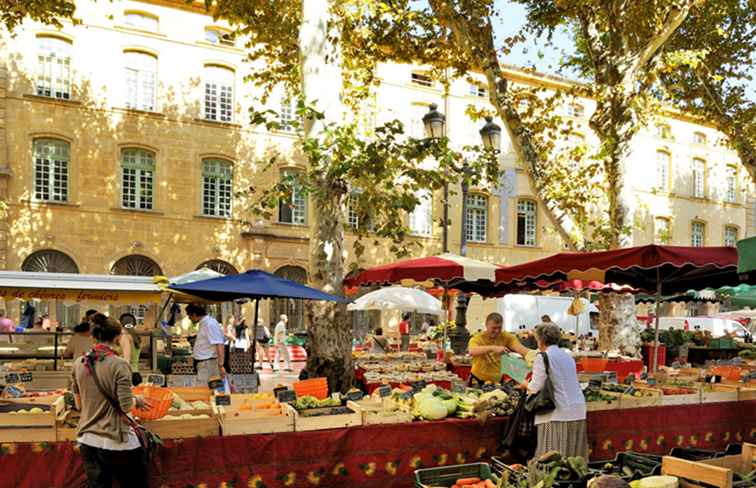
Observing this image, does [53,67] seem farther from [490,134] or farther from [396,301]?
[490,134]

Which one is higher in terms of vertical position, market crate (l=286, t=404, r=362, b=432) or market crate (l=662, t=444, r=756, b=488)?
market crate (l=662, t=444, r=756, b=488)

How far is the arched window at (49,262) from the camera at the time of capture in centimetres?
2028

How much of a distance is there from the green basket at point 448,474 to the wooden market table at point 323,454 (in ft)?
4.95

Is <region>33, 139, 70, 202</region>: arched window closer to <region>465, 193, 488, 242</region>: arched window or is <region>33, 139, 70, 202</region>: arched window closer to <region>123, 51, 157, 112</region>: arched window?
<region>123, 51, 157, 112</region>: arched window

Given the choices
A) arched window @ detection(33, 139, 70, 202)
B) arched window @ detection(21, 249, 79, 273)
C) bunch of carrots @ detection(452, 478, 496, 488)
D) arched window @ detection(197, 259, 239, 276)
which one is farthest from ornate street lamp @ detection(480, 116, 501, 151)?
arched window @ detection(33, 139, 70, 202)

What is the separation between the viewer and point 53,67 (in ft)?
69.1

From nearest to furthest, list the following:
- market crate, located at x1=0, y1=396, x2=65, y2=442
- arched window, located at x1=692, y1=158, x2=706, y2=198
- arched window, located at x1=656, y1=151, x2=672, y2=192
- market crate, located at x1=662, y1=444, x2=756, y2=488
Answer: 1. market crate, located at x1=662, y1=444, x2=756, y2=488
2. market crate, located at x1=0, y1=396, x2=65, y2=442
3. arched window, located at x1=656, y1=151, x2=672, y2=192
4. arched window, located at x1=692, y1=158, x2=706, y2=198

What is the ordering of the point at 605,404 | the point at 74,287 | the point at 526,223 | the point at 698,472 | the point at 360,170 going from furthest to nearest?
the point at 526,223 → the point at 74,287 → the point at 360,170 → the point at 605,404 → the point at 698,472

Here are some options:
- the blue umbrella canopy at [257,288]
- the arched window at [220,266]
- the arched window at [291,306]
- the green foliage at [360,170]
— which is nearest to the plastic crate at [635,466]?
the blue umbrella canopy at [257,288]

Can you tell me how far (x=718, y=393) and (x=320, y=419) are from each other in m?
4.61

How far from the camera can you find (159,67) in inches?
889

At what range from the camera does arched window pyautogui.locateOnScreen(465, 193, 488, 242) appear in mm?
29125

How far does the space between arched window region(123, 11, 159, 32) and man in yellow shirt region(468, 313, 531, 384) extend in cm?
1936

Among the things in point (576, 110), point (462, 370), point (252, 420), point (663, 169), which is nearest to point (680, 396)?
point (252, 420)
